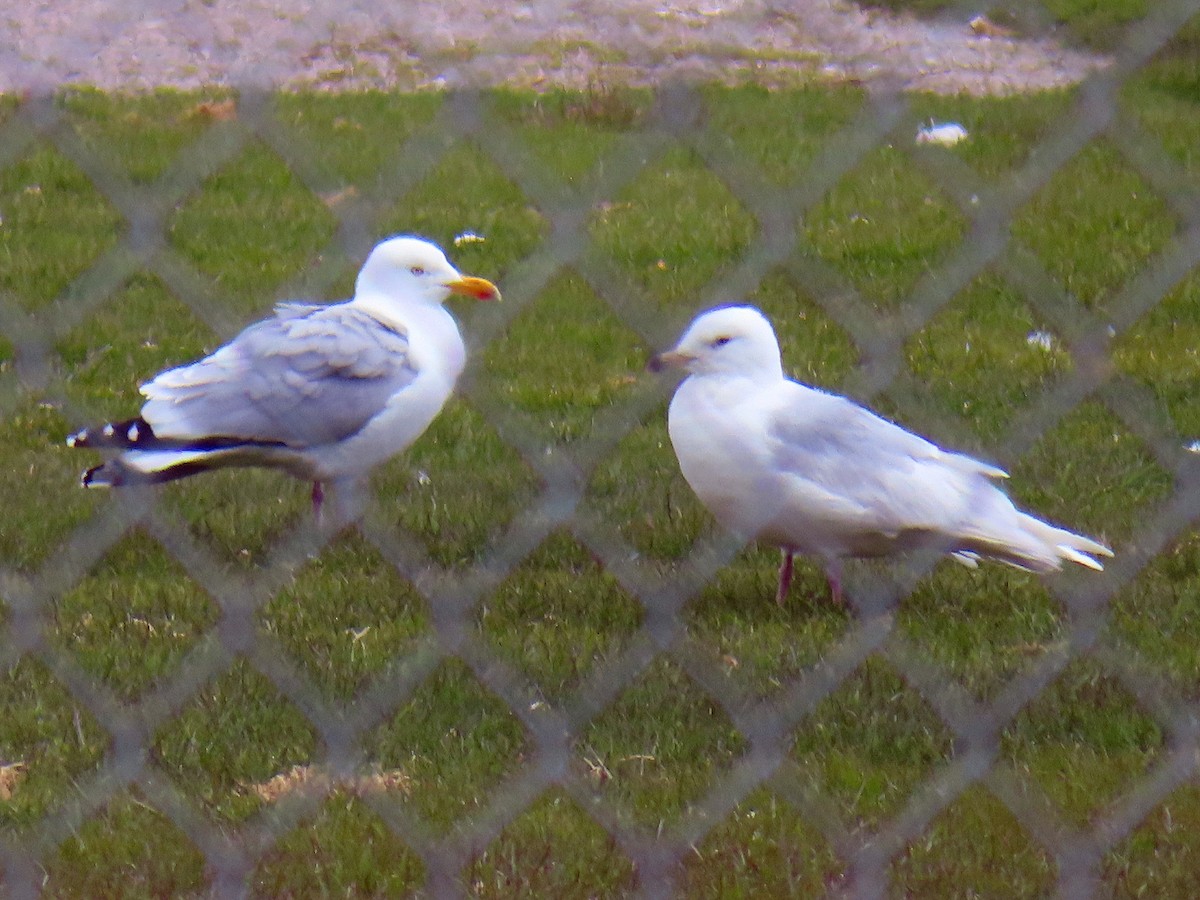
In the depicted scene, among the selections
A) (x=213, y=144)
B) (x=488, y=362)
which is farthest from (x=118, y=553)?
(x=213, y=144)

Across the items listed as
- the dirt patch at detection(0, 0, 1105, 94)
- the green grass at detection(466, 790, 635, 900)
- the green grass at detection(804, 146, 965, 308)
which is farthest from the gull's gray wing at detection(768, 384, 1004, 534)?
the dirt patch at detection(0, 0, 1105, 94)

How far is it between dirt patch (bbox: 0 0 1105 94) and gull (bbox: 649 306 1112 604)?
4.35 meters

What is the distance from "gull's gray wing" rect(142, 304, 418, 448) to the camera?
4000mm

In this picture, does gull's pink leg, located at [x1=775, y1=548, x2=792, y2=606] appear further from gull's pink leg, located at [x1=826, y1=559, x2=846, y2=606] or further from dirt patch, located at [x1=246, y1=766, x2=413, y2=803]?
dirt patch, located at [x1=246, y1=766, x2=413, y2=803]

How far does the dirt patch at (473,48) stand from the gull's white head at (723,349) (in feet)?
14.1

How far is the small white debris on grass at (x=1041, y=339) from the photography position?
530 centimetres

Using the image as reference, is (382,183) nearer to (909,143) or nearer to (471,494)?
(909,143)

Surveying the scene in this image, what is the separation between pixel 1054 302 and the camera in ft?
18.8

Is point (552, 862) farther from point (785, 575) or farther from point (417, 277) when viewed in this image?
point (417, 277)

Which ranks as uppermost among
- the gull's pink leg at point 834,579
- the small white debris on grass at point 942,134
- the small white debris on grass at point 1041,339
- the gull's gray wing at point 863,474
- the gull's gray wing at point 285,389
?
the gull's gray wing at point 863,474

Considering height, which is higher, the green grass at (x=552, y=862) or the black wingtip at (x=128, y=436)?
the green grass at (x=552, y=862)

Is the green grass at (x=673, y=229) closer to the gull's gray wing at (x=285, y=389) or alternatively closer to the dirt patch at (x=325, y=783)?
the gull's gray wing at (x=285, y=389)

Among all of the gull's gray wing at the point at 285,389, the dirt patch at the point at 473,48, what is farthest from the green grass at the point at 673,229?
the gull's gray wing at the point at 285,389

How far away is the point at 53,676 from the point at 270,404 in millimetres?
909
